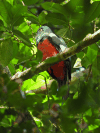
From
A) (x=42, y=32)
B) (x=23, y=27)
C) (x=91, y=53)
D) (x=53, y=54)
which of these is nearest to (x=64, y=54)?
(x=91, y=53)

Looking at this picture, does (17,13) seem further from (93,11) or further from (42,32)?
(42,32)

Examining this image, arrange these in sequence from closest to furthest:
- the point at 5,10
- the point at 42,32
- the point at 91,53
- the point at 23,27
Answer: the point at 5,10 → the point at 91,53 → the point at 23,27 → the point at 42,32

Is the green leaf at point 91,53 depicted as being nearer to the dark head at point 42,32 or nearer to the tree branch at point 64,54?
the tree branch at point 64,54

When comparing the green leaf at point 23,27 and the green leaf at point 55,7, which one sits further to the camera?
the green leaf at point 23,27

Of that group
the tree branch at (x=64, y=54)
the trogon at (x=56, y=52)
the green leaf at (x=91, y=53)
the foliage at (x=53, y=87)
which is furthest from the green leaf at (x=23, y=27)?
the green leaf at (x=91, y=53)

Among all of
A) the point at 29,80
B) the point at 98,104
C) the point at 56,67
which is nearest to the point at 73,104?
the point at 98,104

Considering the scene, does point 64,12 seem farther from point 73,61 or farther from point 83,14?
point 73,61
